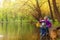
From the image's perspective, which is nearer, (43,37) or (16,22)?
(43,37)

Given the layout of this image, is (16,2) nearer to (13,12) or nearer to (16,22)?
(13,12)

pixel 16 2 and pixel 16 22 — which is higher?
pixel 16 2

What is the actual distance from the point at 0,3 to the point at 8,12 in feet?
4.80

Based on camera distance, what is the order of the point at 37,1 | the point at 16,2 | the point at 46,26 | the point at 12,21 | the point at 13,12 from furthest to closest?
the point at 12,21 → the point at 13,12 → the point at 16,2 → the point at 37,1 → the point at 46,26

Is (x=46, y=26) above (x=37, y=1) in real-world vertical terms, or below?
below

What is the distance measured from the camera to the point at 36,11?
23844 mm

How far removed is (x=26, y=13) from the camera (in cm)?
2450

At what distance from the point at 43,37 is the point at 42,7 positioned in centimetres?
1487

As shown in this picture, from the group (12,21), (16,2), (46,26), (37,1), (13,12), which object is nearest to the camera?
(46,26)

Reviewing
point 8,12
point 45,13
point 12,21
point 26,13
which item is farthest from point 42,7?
point 12,21

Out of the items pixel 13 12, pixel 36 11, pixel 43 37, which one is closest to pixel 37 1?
pixel 36 11

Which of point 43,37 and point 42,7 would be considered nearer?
point 43,37

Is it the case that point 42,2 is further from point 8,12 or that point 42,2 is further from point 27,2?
point 8,12

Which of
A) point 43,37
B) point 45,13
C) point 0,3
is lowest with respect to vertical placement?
point 43,37
